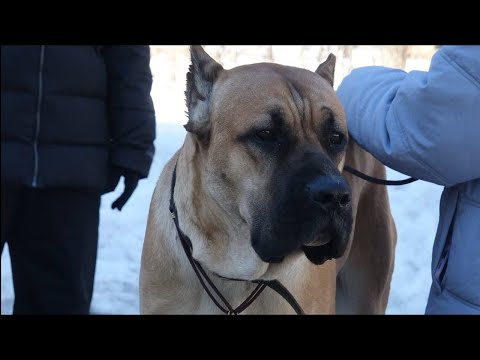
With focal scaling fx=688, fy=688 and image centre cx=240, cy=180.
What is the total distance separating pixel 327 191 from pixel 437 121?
1.25 feet

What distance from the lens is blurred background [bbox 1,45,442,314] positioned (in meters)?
4.49

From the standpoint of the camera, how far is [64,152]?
264 cm

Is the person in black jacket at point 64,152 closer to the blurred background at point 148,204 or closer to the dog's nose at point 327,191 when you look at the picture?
the blurred background at point 148,204

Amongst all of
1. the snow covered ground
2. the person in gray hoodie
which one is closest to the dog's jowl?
the person in gray hoodie

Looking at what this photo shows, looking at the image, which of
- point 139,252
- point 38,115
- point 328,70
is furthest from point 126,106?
point 139,252

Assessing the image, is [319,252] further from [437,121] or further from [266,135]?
[437,121]

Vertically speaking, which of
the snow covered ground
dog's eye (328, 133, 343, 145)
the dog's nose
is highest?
dog's eye (328, 133, 343, 145)

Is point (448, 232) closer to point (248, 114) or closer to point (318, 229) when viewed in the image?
point (318, 229)

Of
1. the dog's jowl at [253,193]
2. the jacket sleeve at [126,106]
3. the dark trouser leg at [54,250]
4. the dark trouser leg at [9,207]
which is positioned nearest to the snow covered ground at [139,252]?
the dark trouser leg at [54,250]

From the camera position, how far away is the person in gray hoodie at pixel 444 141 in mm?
1916

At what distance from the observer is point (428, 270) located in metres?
4.90

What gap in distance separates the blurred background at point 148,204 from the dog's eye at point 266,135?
55cm

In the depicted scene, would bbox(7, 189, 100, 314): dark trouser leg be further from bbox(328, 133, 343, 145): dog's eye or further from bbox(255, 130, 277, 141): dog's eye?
bbox(328, 133, 343, 145): dog's eye
